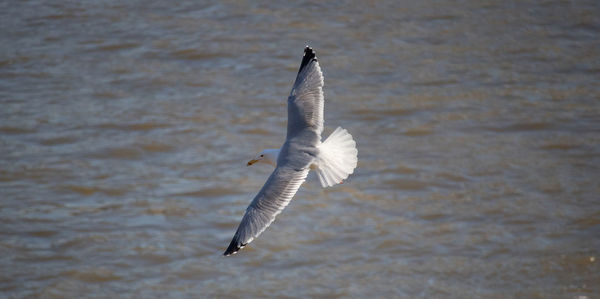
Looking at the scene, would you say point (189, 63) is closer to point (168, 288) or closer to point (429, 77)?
point (429, 77)

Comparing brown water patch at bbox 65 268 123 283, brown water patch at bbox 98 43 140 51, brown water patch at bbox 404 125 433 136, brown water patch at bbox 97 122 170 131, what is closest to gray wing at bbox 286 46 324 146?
brown water patch at bbox 65 268 123 283

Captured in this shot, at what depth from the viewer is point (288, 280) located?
18.7ft

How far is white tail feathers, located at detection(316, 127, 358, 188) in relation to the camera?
15.4ft

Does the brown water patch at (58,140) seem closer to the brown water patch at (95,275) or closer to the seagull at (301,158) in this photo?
the brown water patch at (95,275)

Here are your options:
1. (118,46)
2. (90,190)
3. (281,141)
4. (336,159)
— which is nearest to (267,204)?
(336,159)

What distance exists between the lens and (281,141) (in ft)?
25.1

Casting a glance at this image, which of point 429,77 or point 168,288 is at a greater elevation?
point 429,77

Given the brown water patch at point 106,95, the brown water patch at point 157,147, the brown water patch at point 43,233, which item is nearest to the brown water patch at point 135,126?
the brown water patch at point 157,147

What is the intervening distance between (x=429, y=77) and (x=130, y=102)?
9.64 ft

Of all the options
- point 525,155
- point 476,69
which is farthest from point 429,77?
point 525,155

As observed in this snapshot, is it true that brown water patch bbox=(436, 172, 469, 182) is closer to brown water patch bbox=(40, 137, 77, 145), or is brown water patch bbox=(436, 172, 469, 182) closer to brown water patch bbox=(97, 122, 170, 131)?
brown water patch bbox=(97, 122, 170, 131)

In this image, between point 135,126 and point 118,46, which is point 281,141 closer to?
point 135,126

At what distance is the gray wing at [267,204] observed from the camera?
436cm

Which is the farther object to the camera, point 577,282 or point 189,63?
point 189,63
